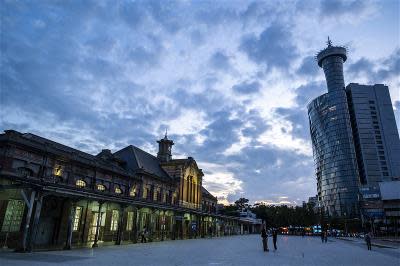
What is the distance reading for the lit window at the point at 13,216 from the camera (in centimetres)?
2036

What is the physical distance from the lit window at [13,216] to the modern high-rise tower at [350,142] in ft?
473

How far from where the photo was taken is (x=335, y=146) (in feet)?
483

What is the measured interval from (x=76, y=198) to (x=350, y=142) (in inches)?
5872

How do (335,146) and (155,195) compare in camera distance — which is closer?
(155,195)

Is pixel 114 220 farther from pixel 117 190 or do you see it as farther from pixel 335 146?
pixel 335 146

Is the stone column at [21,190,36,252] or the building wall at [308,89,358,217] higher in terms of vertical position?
the building wall at [308,89,358,217]

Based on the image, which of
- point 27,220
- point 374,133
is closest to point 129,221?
point 27,220

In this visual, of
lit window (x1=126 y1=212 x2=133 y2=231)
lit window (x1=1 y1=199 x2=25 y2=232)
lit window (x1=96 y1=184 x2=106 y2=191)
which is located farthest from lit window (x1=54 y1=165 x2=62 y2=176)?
lit window (x1=126 y1=212 x2=133 y2=231)

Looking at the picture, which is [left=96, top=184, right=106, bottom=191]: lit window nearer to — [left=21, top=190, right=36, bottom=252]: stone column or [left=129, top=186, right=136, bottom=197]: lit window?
[left=129, top=186, right=136, bottom=197]: lit window

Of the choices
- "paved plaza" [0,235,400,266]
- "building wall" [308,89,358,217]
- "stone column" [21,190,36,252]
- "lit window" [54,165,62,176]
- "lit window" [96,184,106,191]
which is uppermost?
"building wall" [308,89,358,217]

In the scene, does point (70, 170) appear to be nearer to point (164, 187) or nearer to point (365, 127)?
point (164, 187)

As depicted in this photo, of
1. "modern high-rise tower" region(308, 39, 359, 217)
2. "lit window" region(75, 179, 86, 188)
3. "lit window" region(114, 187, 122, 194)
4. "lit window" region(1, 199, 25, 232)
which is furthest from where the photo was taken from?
"modern high-rise tower" region(308, 39, 359, 217)

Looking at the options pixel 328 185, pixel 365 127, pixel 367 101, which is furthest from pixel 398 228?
pixel 367 101

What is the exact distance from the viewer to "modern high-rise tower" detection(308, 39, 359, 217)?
5546 inches
